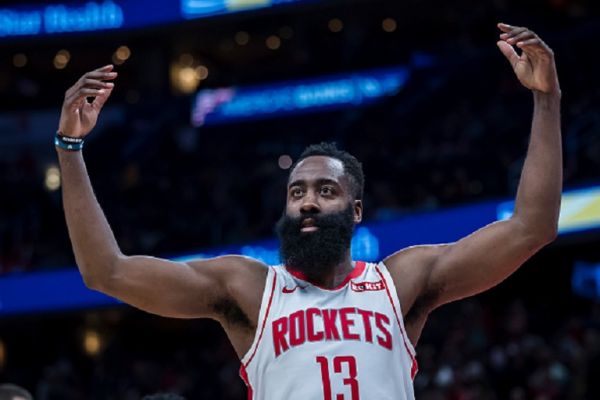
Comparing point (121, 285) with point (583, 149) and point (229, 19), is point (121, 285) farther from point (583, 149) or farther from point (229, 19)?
point (229, 19)

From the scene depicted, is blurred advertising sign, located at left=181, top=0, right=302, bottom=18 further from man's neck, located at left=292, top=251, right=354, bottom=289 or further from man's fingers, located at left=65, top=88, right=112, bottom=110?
man's fingers, located at left=65, top=88, right=112, bottom=110

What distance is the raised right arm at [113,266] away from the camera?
3783 mm

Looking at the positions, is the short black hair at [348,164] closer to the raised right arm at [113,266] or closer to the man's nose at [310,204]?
the man's nose at [310,204]

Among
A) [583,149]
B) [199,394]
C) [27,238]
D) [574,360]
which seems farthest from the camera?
[27,238]

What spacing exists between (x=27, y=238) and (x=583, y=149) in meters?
9.73

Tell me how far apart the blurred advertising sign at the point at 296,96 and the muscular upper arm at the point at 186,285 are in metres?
16.5

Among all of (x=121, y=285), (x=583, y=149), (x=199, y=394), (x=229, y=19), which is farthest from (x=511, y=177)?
(x=121, y=285)

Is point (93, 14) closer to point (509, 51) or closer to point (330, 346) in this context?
point (509, 51)

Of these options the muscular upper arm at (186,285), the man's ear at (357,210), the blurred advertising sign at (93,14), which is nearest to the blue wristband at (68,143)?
the muscular upper arm at (186,285)

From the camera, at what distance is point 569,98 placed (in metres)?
15.7

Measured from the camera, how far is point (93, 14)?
840 inches

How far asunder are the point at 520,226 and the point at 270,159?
619 inches

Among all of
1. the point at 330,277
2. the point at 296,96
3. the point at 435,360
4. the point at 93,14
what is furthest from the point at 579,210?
the point at 93,14

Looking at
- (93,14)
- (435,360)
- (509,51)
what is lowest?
(435,360)
